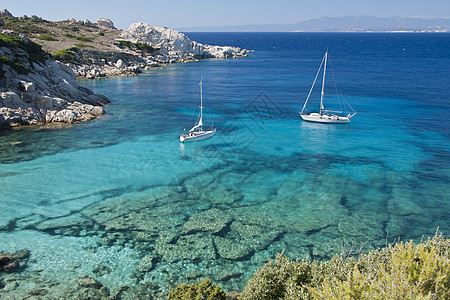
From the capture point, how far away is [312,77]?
9300 cm

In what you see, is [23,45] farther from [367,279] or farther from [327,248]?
[367,279]

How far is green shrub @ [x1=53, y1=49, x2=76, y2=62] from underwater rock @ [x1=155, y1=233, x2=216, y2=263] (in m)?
80.2

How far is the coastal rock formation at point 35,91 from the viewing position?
46.8m

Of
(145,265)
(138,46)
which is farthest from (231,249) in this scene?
(138,46)

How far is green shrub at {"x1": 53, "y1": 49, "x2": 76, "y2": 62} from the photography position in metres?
84.9

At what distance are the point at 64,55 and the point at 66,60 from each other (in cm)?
137

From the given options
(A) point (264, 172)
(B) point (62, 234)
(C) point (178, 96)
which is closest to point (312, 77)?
(C) point (178, 96)

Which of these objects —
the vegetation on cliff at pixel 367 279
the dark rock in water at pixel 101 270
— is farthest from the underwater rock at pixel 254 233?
the dark rock in water at pixel 101 270

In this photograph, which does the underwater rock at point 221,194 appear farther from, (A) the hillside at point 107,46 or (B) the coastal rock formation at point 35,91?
(A) the hillside at point 107,46

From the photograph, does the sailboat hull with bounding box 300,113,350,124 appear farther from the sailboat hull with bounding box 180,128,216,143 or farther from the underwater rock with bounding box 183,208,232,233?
the underwater rock with bounding box 183,208,232,233

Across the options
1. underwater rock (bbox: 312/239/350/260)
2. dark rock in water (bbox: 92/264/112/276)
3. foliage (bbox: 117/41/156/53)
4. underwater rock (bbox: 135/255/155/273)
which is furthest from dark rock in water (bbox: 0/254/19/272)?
foliage (bbox: 117/41/156/53)

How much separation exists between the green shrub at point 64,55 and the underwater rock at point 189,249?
80164 mm

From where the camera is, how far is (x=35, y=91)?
49.7m

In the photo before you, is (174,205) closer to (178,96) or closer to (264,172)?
(264,172)
